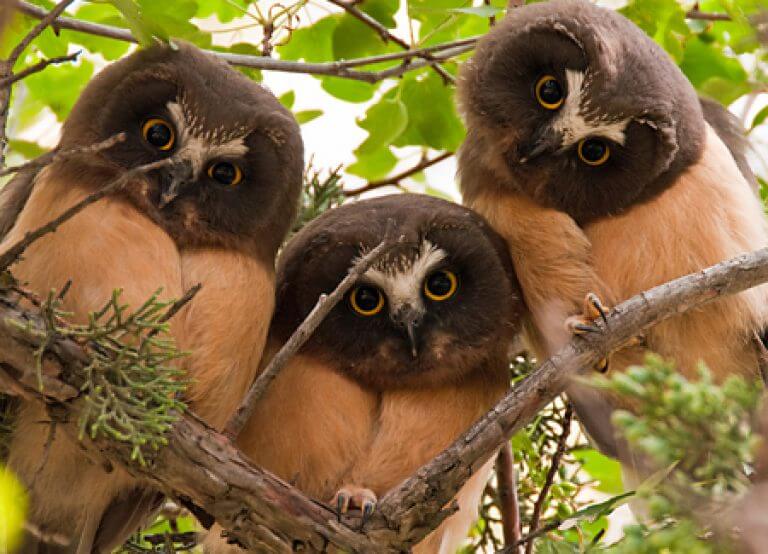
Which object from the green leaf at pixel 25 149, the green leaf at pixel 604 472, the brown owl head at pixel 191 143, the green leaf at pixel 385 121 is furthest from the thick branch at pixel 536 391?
the green leaf at pixel 25 149

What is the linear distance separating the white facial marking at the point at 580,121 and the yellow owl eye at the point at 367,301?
2.25 feet

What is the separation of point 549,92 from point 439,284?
25.0 inches

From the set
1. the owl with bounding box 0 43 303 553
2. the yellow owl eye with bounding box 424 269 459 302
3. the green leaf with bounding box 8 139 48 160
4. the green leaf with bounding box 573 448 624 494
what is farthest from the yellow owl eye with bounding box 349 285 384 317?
the green leaf with bounding box 8 139 48 160

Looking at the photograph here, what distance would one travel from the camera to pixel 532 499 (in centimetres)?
383

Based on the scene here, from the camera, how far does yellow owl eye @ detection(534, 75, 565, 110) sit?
2936mm

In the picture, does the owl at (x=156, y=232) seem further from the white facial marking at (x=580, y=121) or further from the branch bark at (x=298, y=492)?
the white facial marking at (x=580, y=121)

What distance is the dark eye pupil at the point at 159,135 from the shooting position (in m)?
2.74

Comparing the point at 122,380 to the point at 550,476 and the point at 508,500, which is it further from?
the point at 508,500

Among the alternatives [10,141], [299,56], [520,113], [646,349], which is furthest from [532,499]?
[10,141]

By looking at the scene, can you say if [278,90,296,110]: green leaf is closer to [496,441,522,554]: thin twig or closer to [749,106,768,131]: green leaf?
[496,441,522,554]: thin twig

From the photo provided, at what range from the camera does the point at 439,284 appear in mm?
3027

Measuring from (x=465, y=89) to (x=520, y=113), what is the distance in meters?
0.27

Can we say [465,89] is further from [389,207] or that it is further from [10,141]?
[10,141]

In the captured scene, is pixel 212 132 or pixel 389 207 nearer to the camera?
pixel 212 132
